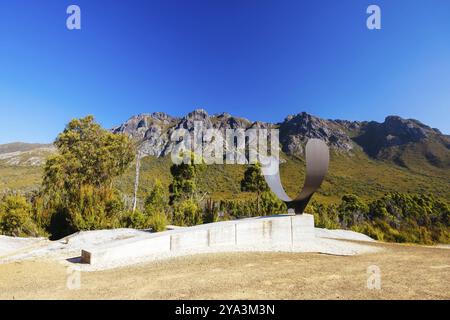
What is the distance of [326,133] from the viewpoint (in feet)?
384

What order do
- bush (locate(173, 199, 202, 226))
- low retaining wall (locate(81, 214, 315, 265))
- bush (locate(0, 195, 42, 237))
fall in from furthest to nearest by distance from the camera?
bush (locate(173, 199, 202, 226)) → bush (locate(0, 195, 42, 237)) → low retaining wall (locate(81, 214, 315, 265))

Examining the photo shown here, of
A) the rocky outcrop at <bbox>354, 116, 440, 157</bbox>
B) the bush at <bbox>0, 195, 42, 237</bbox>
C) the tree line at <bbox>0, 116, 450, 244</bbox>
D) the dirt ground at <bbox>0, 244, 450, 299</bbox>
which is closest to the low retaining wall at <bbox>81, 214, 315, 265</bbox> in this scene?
the dirt ground at <bbox>0, 244, 450, 299</bbox>

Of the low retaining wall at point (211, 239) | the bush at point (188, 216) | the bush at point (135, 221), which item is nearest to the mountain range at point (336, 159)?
the bush at point (188, 216)

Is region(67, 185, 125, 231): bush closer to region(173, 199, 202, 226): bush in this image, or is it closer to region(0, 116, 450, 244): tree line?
region(0, 116, 450, 244): tree line

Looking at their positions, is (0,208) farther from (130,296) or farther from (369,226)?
(369,226)

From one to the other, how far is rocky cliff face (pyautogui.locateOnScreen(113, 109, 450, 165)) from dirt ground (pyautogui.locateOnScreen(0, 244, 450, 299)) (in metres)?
79.5

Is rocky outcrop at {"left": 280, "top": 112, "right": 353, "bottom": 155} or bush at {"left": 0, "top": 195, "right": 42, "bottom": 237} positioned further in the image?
rocky outcrop at {"left": 280, "top": 112, "right": 353, "bottom": 155}

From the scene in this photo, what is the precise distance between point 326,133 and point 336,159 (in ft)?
91.9

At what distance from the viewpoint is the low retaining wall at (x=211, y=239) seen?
259 inches

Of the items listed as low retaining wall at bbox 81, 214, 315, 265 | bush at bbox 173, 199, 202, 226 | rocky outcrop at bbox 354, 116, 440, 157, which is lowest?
bush at bbox 173, 199, 202, 226

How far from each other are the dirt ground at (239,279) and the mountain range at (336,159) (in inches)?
960

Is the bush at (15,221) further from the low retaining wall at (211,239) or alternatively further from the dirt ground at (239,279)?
the low retaining wall at (211,239)

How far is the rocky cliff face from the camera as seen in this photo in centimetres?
9962
